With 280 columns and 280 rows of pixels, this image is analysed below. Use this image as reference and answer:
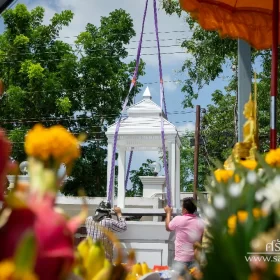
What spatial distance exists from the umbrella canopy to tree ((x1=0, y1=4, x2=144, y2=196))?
16.6 metres

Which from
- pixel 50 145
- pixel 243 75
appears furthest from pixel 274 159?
pixel 243 75

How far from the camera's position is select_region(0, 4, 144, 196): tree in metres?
19.4

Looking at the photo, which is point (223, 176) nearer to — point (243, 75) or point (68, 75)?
point (243, 75)

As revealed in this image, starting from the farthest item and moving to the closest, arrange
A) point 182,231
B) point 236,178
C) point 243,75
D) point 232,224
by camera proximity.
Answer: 1. point 182,231
2. point 243,75
3. point 236,178
4. point 232,224

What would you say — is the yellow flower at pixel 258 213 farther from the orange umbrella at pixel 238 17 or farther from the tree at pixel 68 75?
the tree at pixel 68 75

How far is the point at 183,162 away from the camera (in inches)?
1219

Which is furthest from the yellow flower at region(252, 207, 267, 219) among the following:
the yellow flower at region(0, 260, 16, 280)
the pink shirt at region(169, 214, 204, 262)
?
the pink shirt at region(169, 214, 204, 262)

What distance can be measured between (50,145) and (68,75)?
64.1 feet

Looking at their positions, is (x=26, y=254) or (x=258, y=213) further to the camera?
(x=258, y=213)

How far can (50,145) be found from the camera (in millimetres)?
382

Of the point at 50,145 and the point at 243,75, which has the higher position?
the point at 243,75

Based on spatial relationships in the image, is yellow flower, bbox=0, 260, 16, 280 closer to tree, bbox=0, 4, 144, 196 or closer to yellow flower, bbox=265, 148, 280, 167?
yellow flower, bbox=265, 148, 280, 167

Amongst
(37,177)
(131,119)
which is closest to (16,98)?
(131,119)

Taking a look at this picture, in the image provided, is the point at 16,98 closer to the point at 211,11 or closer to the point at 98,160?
the point at 98,160
